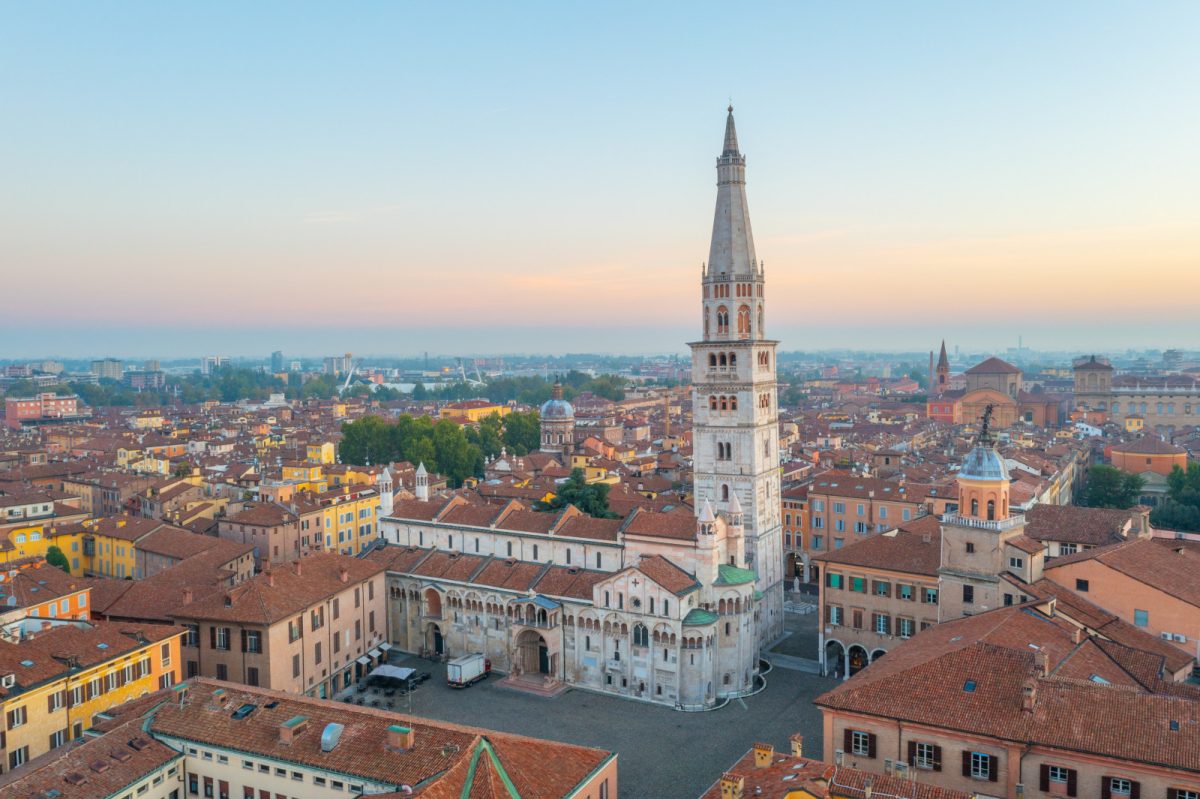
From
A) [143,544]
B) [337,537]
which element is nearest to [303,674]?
[143,544]

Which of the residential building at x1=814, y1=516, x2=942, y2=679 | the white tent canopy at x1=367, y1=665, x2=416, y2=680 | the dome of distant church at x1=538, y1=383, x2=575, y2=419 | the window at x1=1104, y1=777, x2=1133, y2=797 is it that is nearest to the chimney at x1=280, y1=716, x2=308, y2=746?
the white tent canopy at x1=367, y1=665, x2=416, y2=680

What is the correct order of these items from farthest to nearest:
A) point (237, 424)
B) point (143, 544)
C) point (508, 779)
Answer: point (237, 424), point (143, 544), point (508, 779)

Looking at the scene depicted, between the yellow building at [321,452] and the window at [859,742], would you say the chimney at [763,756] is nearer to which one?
the window at [859,742]

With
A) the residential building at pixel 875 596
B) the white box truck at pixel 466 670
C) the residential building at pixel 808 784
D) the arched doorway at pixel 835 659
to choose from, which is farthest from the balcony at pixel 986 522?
the white box truck at pixel 466 670

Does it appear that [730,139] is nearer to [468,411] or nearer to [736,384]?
[736,384]

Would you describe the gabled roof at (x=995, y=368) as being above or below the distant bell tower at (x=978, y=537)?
above

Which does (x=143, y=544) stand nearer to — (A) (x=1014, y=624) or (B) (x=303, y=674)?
(B) (x=303, y=674)
